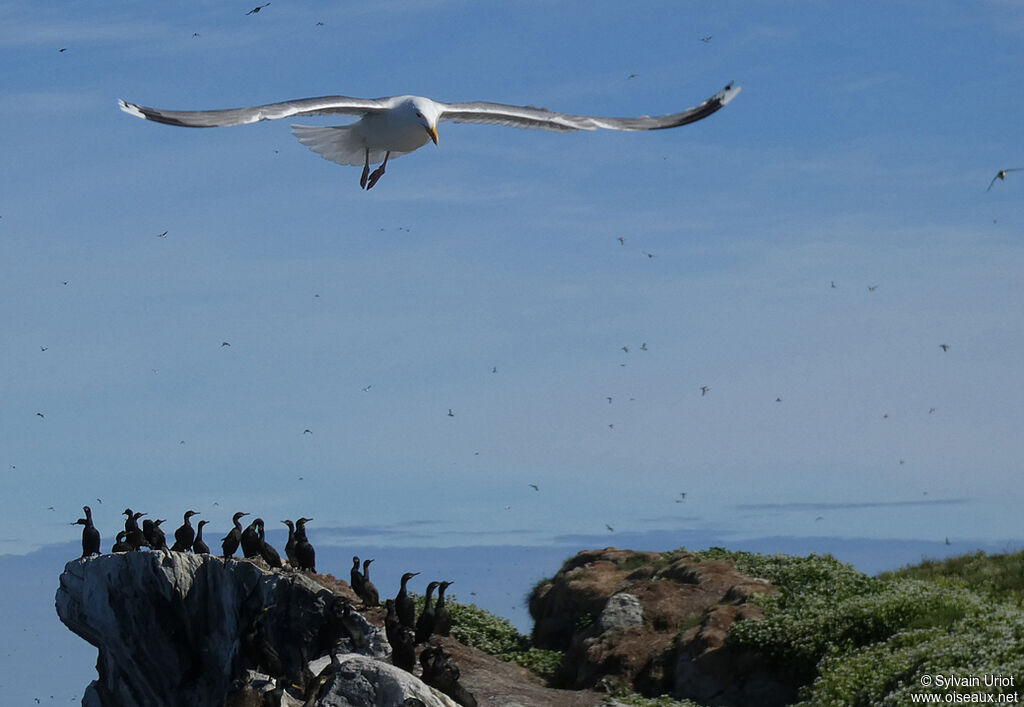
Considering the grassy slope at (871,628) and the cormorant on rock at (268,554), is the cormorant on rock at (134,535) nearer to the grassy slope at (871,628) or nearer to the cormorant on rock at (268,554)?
the cormorant on rock at (268,554)

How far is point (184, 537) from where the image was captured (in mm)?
25203

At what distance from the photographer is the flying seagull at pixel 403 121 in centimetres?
1786

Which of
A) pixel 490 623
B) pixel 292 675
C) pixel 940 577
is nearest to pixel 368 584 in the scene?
pixel 292 675

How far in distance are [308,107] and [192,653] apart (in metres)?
12.8

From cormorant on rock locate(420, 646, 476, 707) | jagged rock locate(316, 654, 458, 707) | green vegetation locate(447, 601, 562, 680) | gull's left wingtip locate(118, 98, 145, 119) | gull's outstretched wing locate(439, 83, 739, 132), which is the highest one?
gull's outstretched wing locate(439, 83, 739, 132)

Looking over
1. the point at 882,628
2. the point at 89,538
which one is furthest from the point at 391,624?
the point at 89,538

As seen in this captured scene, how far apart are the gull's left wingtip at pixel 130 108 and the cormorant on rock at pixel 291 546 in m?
11.3

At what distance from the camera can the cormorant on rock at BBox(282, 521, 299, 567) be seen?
23.5 meters

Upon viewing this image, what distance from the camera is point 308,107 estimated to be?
16.6 m

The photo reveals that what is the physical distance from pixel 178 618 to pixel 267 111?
40.6 feet

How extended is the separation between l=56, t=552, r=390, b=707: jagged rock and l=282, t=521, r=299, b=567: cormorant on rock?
0.71 m

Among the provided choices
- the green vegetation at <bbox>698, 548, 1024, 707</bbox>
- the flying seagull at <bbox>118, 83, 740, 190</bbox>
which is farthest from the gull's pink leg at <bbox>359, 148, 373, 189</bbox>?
the green vegetation at <bbox>698, 548, 1024, 707</bbox>

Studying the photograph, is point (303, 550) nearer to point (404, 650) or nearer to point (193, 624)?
point (193, 624)

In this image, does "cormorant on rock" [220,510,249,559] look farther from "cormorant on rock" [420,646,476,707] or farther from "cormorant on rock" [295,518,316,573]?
"cormorant on rock" [420,646,476,707]
